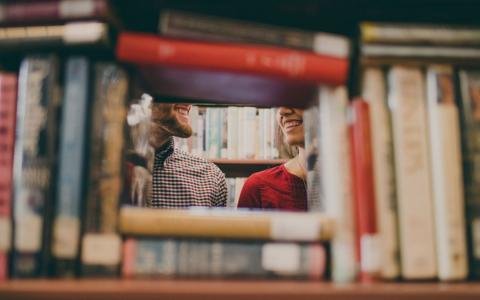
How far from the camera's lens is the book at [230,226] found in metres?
0.52

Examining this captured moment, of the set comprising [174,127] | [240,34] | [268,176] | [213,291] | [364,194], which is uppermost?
[174,127]

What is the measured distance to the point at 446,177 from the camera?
52 centimetres

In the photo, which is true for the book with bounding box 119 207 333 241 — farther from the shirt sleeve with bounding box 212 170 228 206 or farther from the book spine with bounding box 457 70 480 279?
the shirt sleeve with bounding box 212 170 228 206

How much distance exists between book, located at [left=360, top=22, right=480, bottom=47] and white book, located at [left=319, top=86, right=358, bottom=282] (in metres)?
0.08

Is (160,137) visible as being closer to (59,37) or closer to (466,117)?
(59,37)

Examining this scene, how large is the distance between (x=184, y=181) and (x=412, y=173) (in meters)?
1.48

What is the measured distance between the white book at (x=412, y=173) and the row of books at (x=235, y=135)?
1.60 metres

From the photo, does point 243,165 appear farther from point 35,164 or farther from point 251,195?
point 35,164

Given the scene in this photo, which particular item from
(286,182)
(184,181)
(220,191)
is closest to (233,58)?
(286,182)

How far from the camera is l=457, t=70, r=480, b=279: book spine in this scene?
51cm

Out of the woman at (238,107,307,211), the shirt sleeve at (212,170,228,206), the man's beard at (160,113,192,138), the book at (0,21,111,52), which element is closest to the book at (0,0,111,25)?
the book at (0,21,111,52)

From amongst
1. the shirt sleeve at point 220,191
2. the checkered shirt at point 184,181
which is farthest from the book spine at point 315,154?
the shirt sleeve at point 220,191

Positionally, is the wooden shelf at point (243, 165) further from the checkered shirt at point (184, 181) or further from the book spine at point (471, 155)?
the book spine at point (471, 155)

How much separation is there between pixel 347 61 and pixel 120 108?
0.30 metres
